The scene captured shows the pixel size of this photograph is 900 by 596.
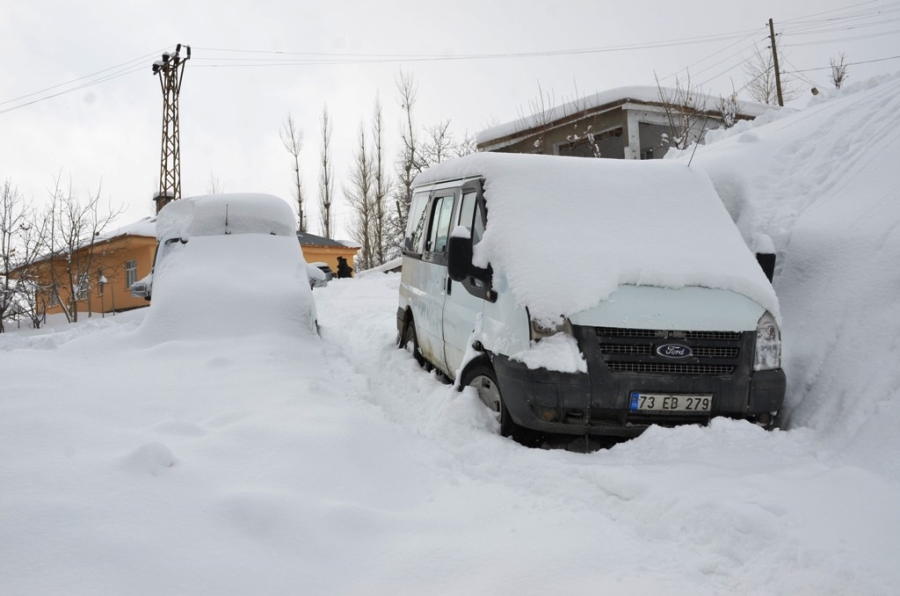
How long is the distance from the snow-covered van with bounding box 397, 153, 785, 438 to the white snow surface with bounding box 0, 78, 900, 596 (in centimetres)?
22

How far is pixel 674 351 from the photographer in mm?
4168

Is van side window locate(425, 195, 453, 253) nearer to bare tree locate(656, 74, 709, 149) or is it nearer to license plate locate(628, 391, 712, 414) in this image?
license plate locate(628, 391, 712, 414)

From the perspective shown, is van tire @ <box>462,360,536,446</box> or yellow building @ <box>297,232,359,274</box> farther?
yellow building @ <box>297,232,359,274</box>

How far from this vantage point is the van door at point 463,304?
5.10m

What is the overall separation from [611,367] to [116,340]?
487cm

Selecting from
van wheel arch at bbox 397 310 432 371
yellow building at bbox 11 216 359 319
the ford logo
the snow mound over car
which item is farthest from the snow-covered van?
yellow building at bbox 11 216 359 319

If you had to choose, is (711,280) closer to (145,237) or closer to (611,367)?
(611,367)

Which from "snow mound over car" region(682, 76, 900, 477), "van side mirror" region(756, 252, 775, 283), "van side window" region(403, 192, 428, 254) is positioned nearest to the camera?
"snow mound over car" region(682, 76, 900, 477)

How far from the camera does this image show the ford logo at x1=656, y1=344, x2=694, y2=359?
4.16m

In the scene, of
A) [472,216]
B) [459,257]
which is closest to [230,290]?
[472,216]

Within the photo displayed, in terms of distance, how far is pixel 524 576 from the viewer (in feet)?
8.27

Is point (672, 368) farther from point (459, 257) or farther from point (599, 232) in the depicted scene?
point (459, 257)

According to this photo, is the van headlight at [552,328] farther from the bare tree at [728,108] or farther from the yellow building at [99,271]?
the yellow building at [99,271]

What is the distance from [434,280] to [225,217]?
368 cm
